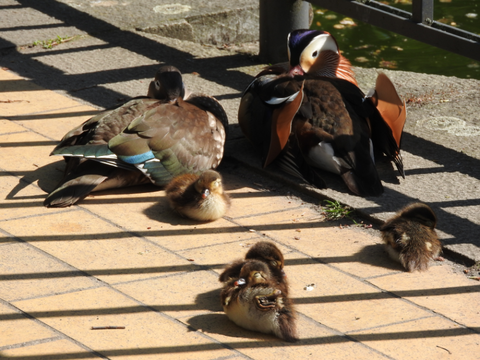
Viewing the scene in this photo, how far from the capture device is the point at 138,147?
189 inches

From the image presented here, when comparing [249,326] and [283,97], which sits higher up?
[283,97]

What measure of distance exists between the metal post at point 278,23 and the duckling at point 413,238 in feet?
12.0

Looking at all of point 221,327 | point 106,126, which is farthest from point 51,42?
point 221,327

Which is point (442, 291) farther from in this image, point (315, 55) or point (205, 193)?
point (315, 55)

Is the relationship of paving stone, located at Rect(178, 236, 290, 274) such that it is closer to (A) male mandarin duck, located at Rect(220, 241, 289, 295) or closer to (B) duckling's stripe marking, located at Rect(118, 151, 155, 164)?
(A) male mandarin duck, located at Rect(220, 241, 289, 295)

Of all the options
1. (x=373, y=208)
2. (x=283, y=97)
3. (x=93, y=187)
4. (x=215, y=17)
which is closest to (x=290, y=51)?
(x=283, y=97)

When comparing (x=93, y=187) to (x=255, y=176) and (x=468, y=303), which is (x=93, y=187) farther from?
(x=468, y=303)

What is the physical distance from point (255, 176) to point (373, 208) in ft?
3.29

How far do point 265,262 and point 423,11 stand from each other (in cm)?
291

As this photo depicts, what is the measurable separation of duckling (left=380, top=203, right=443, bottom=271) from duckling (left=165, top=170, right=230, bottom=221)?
1.04 meters

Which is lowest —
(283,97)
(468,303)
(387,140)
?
(468,303)

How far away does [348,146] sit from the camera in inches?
197

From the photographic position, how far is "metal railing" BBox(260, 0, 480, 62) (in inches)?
212

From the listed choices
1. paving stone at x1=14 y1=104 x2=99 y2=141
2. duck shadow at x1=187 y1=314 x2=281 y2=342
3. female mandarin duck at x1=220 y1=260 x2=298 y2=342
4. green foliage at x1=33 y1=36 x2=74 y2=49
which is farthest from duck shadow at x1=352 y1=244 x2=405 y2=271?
green foliage at x1=33 y1=36 x2=74 y2=49
